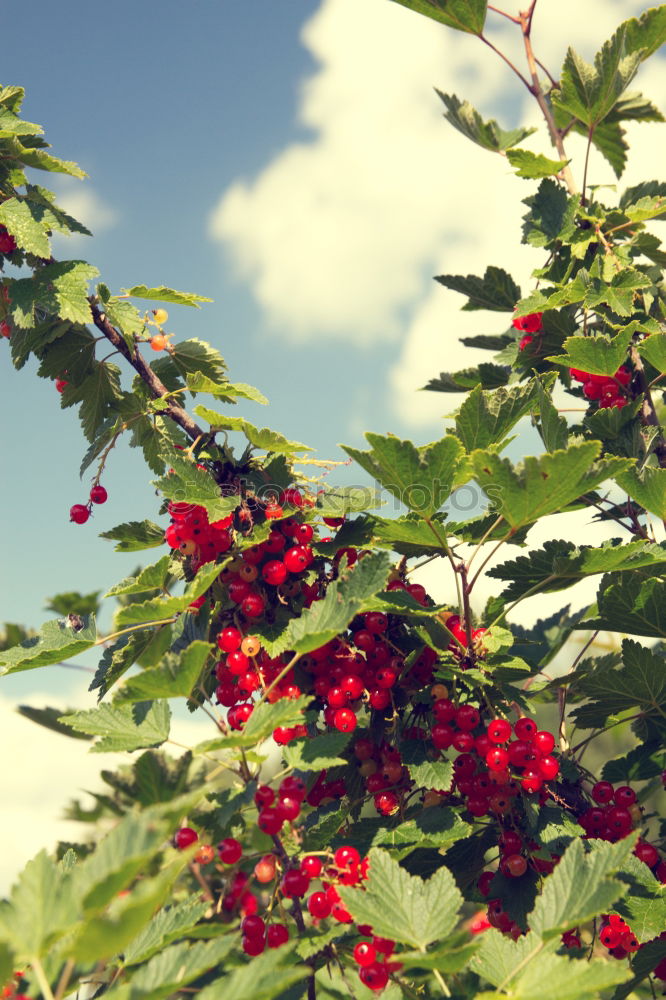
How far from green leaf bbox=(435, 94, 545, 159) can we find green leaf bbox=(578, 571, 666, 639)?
2.05m

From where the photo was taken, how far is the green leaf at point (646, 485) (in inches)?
92.2

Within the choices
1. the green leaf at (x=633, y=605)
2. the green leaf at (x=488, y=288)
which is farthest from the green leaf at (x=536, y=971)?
the green leaf at (x=488, y=288)

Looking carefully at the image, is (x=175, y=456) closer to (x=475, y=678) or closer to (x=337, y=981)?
(x=475, y=678)

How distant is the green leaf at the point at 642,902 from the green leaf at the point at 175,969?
114 cm

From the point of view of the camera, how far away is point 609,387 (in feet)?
9.13

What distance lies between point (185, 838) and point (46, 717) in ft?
6.73

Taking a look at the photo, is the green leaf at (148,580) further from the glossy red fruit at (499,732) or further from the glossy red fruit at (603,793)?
the glossy red fruit at (603,793)

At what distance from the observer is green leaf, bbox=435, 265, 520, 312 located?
10.6 ft

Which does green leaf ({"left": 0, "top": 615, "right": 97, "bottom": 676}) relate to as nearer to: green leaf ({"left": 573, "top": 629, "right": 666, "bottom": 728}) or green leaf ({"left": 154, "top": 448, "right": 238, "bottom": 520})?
green leaf ({"left": 154, "top": 448, "right": 238, "bottom": 520})

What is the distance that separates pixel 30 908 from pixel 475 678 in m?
1.13

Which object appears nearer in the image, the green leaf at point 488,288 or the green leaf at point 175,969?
the green leaf at point 175,969

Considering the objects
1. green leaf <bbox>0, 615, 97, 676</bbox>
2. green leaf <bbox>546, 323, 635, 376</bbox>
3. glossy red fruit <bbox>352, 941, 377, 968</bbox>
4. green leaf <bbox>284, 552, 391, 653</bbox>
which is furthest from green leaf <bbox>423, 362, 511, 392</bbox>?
glossy red fruit <bbox>352, 941, 377, 968</bbox>

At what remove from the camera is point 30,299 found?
2.48 meters

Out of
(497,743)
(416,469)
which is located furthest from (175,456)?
(497,743)
